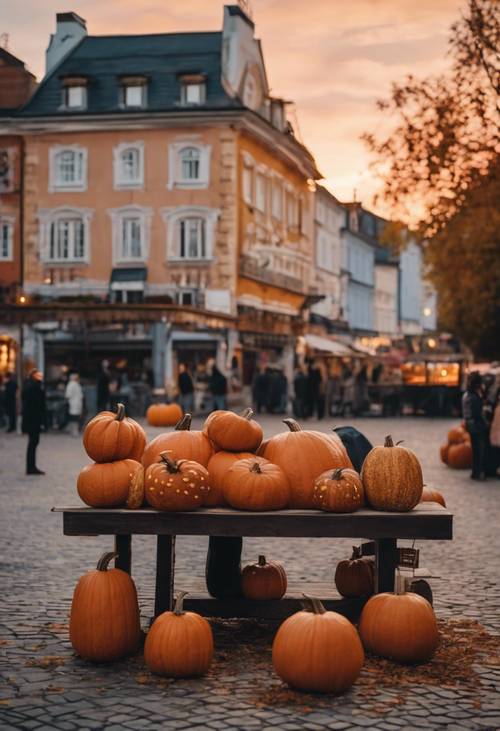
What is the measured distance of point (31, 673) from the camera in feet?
21.8

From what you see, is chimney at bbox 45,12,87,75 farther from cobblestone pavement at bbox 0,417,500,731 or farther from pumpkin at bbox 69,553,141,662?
pumpkin at bbox 69,553,141,662

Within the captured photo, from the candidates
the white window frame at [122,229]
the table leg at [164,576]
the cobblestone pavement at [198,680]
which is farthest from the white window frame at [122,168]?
the table leg at [164,576]

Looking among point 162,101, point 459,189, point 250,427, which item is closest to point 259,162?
point 162,101

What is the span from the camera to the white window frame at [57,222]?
5394cm

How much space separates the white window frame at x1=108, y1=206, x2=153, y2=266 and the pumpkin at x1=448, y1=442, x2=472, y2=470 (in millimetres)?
32181

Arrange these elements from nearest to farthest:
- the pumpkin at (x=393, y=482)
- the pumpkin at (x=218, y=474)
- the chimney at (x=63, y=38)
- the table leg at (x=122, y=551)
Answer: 1. the pumpkin at (x=393, y=482)
2. the pumpkin at (x=218, y=474)
3. the table leg at (x=122, y=551)
4. the chimney at (x=63, y=38)

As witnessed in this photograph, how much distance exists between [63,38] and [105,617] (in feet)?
172

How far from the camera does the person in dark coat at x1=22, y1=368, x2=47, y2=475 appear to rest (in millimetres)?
20484

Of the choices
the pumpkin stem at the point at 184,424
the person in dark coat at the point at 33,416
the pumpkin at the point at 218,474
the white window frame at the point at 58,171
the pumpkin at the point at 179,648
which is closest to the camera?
the pumpkin at the point at 179,648

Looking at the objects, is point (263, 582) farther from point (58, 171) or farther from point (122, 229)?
point (58, 171)

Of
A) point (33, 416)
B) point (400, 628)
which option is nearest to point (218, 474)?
point (400, 628)

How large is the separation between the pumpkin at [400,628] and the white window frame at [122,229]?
153 ft

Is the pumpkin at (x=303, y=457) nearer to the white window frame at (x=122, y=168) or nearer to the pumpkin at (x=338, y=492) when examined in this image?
the pumpkin at (x=338, y=492)

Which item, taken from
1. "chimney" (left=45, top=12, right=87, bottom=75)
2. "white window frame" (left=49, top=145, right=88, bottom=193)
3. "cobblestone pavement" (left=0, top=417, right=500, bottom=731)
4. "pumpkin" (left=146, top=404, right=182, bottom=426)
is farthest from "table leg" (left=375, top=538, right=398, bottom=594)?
"chimney" (left=45, top=12, right=87, bottom=75)
